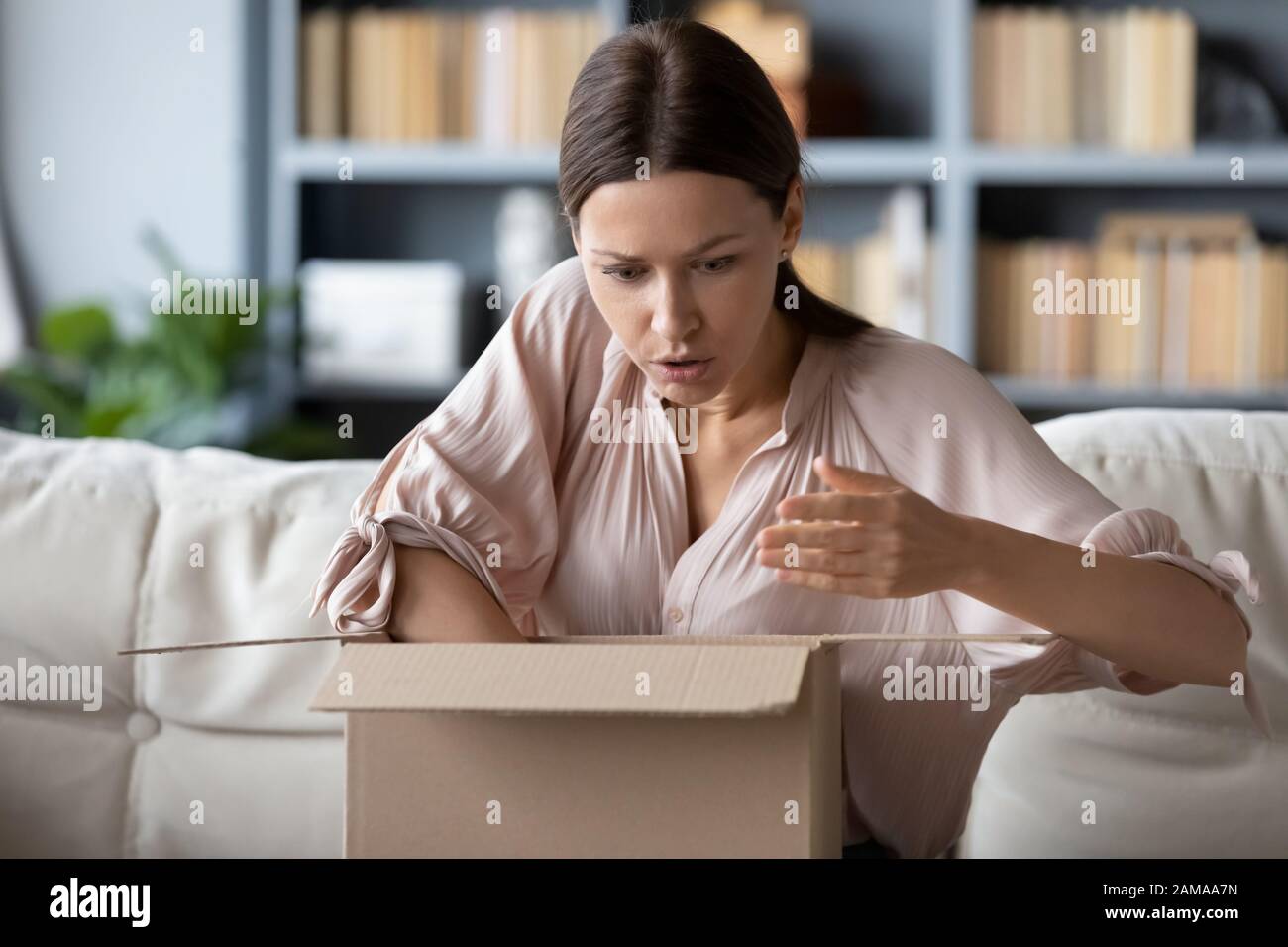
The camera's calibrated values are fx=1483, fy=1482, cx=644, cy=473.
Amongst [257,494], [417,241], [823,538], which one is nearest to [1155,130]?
[417,241]

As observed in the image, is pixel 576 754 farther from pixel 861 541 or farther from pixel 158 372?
pixel 158 372

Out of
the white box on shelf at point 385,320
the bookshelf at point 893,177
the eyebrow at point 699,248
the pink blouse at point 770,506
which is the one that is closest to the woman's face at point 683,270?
the eyebrow at point 699,248

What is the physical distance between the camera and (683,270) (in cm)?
111

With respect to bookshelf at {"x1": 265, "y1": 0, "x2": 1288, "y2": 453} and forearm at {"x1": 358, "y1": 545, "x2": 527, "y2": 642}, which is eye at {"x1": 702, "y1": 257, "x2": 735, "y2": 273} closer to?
forearm at {"x1": 358, "y1": 545, "x2": 527, "y2": 642}

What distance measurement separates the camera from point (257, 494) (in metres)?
1.63

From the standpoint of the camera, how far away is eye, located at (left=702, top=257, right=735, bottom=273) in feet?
3.65

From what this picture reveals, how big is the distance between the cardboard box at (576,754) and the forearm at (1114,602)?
0.54 ft

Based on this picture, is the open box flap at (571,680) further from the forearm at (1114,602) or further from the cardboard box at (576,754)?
the forearm at (1114,602)

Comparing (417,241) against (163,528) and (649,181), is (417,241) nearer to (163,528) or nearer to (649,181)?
(163,528)

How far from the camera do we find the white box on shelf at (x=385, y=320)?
3.14 metres

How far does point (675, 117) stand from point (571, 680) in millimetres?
461

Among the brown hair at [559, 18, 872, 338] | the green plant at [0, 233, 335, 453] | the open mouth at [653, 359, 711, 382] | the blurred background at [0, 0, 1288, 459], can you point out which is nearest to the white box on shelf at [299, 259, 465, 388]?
the blurred background at [0, 0, 1288, 459]
